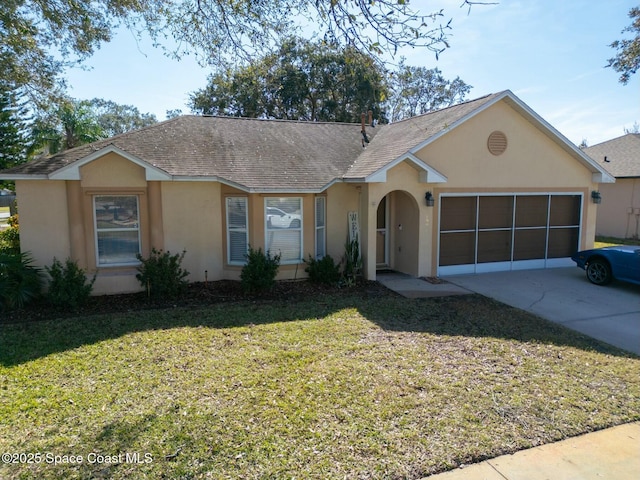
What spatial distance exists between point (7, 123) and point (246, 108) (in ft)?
47.7

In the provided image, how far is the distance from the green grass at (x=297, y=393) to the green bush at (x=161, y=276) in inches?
60.5

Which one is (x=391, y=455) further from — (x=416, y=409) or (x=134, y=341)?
(x=134, y=341)

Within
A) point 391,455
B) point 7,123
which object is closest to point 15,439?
point 391,455

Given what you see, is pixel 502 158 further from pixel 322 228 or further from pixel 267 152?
pixel 267 152

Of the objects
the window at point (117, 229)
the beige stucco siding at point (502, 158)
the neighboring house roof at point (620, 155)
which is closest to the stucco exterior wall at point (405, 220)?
the beige stucco siding at point (502, 158)

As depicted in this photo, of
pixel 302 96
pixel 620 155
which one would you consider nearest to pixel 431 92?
pixel 302 96


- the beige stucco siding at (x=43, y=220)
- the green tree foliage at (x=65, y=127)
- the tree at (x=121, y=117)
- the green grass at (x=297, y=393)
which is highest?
the tree at (x=121, y=117)

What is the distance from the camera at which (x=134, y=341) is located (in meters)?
7.21

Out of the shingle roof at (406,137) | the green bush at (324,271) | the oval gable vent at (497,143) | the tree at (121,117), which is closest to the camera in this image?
the green bush at (324,271)

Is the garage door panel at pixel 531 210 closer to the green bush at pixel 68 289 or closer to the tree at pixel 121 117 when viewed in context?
the green bush at pixel 68 289

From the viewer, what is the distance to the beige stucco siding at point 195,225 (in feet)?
35.7

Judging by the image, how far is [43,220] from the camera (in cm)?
996

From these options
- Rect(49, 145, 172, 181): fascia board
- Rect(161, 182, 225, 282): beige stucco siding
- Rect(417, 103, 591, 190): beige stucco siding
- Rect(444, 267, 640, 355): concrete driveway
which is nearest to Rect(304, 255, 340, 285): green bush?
Rect(161, 182, 225, 282): beige stucco siding

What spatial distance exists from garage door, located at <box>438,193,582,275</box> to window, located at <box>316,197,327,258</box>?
3431 millimetres
